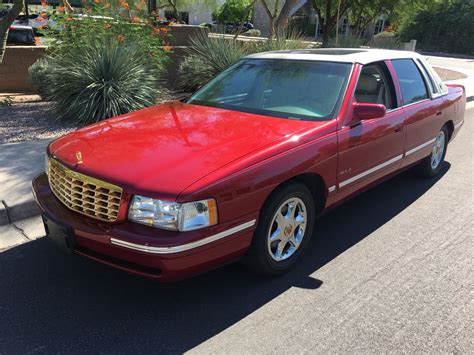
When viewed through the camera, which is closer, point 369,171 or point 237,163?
point 237,163

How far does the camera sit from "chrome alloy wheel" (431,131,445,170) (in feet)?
18.2

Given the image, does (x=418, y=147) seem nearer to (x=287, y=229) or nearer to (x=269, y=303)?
(x=287, y=229)

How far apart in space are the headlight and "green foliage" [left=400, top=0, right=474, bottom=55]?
35.0m

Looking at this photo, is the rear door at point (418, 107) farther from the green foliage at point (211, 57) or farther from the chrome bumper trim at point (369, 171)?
the green foliage at point (211, 57)

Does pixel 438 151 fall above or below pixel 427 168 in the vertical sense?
above

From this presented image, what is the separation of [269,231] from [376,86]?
2.08 metres

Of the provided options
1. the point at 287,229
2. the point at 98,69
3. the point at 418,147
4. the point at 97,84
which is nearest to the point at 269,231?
the point at 287,229

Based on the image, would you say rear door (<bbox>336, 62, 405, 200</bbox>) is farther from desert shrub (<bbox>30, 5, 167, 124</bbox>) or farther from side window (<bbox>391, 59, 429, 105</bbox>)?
desert shrub (<bbox>30, 5, 167, 124</bbox>)

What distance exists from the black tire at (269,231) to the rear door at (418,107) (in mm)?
1758

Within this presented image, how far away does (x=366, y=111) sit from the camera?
146 inches

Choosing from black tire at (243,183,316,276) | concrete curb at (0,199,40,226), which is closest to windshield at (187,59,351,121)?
black tire at (243,183,316,276)

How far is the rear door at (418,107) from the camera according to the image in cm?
463

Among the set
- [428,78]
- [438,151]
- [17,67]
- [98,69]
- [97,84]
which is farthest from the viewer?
[17,67]

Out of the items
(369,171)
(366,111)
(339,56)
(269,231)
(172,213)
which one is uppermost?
(339,56)
